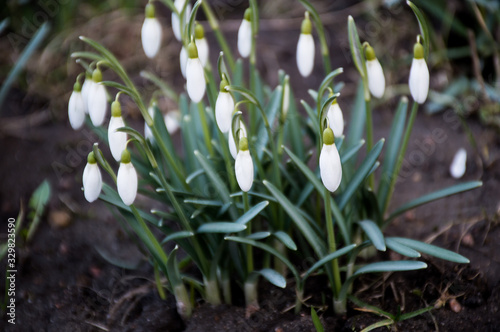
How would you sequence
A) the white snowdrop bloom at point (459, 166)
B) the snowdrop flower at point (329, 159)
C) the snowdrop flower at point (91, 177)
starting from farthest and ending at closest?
the white snowdrop bloom at point (459, 166) < the snowdrop flower at point (91, 177) < the snowdrop flower at point (329, 159)

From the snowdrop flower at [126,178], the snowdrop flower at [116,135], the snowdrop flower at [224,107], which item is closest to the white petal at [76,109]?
the snowdrop flower at [116,135]

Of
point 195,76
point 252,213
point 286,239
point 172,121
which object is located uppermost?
point 195,76

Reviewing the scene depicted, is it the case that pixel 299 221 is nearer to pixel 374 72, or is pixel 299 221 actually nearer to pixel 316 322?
pixel 316 322

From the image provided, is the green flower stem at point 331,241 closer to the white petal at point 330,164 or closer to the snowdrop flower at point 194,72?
the white petal at point 330,164

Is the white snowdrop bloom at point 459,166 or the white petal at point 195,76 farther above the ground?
the white petal at point 195,76

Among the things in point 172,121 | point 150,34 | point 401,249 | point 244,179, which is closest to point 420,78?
point 401,249

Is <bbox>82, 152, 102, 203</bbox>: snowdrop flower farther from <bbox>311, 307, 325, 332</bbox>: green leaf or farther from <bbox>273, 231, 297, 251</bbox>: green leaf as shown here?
<bbox>311, 307, 325, 332</bbox>: green leaf

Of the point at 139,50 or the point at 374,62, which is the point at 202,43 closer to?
the point at 374,62

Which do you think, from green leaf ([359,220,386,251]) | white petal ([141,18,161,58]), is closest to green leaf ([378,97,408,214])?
green leaf ([359,220,386,251])
